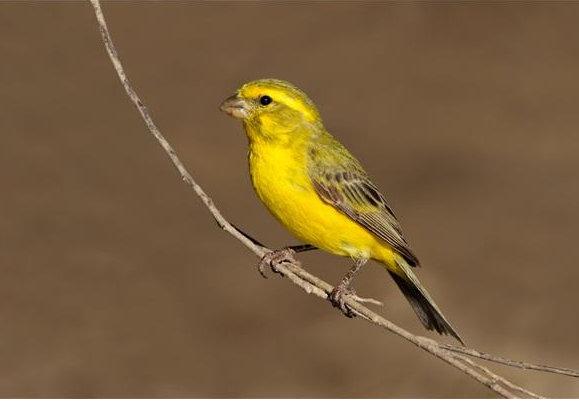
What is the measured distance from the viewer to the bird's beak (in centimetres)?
341

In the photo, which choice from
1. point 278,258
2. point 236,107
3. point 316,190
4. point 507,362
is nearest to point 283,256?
point 278,258

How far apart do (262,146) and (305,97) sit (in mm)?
601

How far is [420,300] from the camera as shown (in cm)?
437

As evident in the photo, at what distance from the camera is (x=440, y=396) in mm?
9070

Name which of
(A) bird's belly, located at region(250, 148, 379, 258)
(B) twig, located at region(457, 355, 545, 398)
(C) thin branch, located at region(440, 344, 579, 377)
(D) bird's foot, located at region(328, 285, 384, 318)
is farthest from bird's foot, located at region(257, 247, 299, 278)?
(B) twig, located at region(457, 355, 545, 398)

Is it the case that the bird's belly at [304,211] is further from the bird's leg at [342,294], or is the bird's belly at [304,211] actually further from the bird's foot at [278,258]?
the bird's foot at [278,258]

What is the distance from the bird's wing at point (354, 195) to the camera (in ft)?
13.3

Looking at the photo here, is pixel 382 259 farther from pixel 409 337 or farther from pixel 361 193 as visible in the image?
pixel 409 337

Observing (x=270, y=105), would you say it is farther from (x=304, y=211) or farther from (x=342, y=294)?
(x=342, y=294)

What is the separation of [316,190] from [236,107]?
0.65 m

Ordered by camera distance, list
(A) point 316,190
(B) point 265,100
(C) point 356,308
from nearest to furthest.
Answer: (C) point 356,308
(B) point 265,100
(A) point 316,190

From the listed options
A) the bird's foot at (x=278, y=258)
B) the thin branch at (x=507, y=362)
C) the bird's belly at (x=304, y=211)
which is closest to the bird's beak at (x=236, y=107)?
the bird's belly at (x=304, y=211)

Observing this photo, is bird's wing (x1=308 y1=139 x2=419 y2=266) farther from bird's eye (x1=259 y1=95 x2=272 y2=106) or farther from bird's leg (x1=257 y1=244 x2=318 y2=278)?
bird's eye (x1=259 y1=95 x2=272 y2=106)

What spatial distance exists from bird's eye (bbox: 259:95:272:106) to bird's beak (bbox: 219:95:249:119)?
58 millimetres
